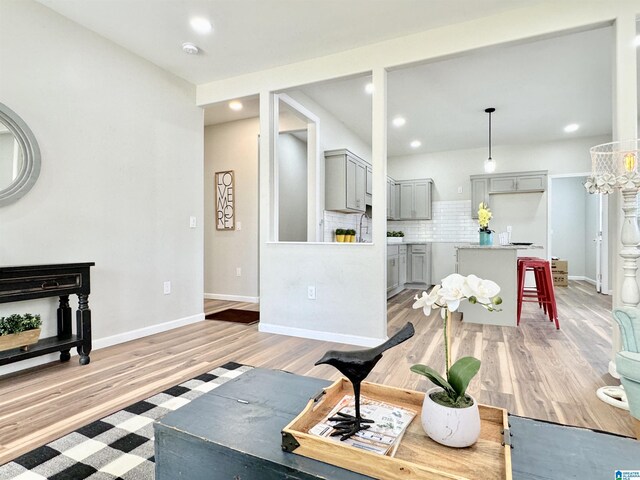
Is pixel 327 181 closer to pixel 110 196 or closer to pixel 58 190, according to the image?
pixel 110 196

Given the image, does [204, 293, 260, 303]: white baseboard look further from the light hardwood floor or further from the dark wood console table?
the dark wood console table

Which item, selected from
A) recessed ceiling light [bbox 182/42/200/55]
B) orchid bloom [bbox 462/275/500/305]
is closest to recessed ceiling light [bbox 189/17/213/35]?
recessed ceiling light [bbox 182/42/200/55]

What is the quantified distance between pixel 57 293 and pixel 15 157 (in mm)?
1012

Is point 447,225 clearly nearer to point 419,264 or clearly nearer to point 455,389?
point 419,264

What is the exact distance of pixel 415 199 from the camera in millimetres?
7160

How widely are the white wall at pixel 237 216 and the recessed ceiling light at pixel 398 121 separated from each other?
2077mm

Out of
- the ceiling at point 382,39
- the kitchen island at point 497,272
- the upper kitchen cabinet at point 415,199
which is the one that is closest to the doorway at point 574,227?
the ceiling at point 382,39

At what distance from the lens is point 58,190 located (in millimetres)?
2748

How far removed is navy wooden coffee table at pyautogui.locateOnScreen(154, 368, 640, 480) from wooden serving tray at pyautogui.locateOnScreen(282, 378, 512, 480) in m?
0.03

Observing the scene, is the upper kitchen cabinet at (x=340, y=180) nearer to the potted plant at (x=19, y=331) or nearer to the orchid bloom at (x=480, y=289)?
the potted plant at (x=19, y=331)

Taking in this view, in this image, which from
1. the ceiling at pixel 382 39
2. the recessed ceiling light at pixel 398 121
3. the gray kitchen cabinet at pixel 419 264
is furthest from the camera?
the gray kitchen cabinet at pixel 419 264

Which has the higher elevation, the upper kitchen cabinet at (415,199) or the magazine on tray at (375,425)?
the upper kitchen cabinet at (415,199)

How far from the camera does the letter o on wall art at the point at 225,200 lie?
5457mm

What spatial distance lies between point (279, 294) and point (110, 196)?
182 cm
